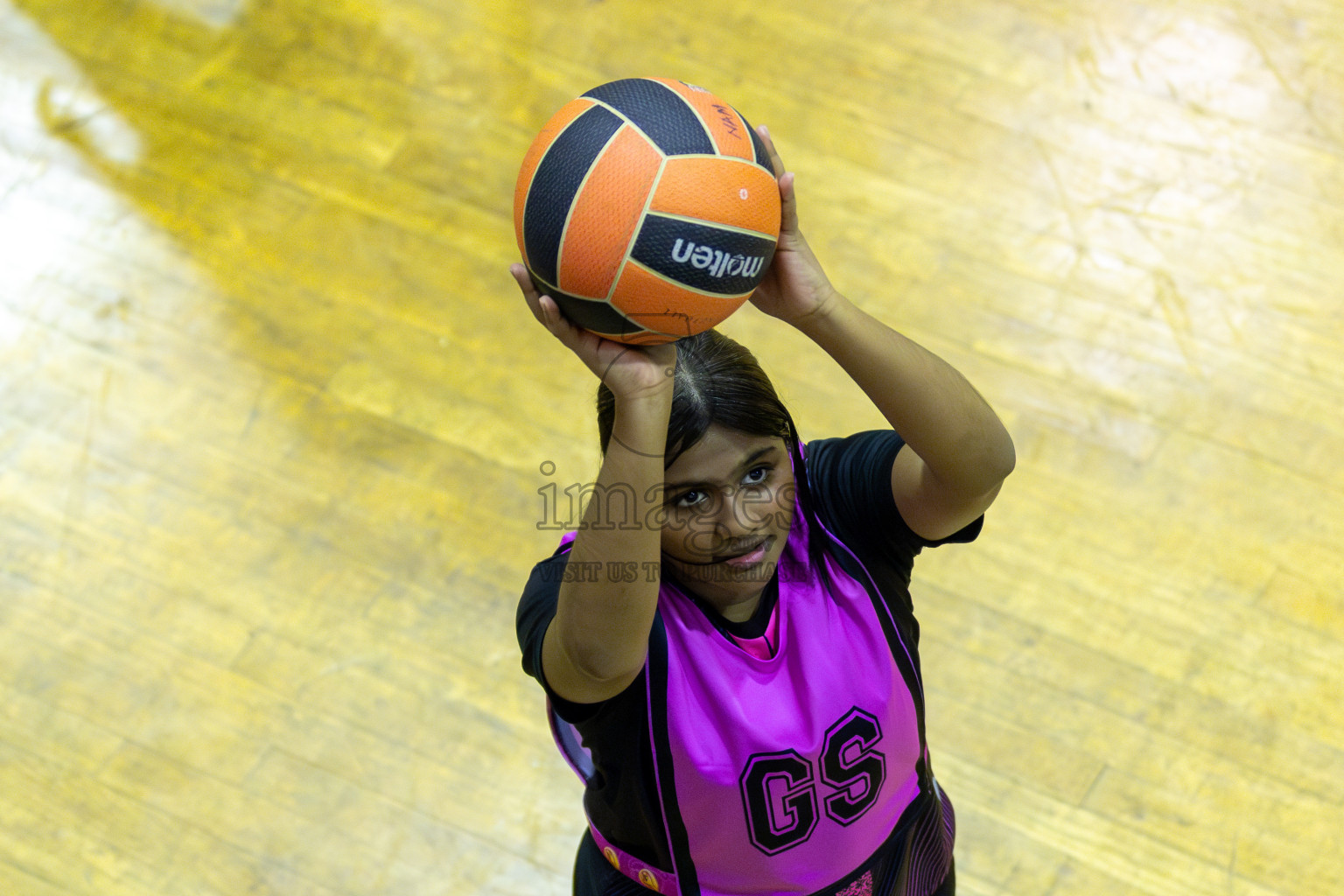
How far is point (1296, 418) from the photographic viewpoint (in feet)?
8.91

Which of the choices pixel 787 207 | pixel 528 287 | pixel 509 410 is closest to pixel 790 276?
pixel 787 207

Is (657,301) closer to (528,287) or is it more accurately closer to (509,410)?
(528,287)

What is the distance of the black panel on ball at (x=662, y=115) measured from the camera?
47.8 inches

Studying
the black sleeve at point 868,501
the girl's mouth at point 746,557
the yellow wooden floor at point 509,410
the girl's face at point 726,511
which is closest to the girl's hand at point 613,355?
the girl's face at point 726,511

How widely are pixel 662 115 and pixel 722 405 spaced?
0.32m

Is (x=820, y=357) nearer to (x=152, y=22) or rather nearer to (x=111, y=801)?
(x=111, y=801)

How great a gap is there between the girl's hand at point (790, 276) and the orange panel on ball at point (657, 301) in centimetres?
9

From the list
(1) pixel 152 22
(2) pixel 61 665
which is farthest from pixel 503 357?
(1) pixel 152 22

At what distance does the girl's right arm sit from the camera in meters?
1.09

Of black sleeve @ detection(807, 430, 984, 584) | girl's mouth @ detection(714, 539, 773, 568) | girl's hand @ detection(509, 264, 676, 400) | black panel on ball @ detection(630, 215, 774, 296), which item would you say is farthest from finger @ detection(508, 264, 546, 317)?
black sleeve @ detection(807, 430, 984, 584)

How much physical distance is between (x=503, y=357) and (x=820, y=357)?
79 cm

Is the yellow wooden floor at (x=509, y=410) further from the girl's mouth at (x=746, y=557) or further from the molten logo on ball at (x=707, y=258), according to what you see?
the molten logo on ball at (x=707, y=258)

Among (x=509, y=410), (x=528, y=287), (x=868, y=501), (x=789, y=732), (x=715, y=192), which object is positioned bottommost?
(x=509, y=410)

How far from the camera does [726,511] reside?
1266mm
